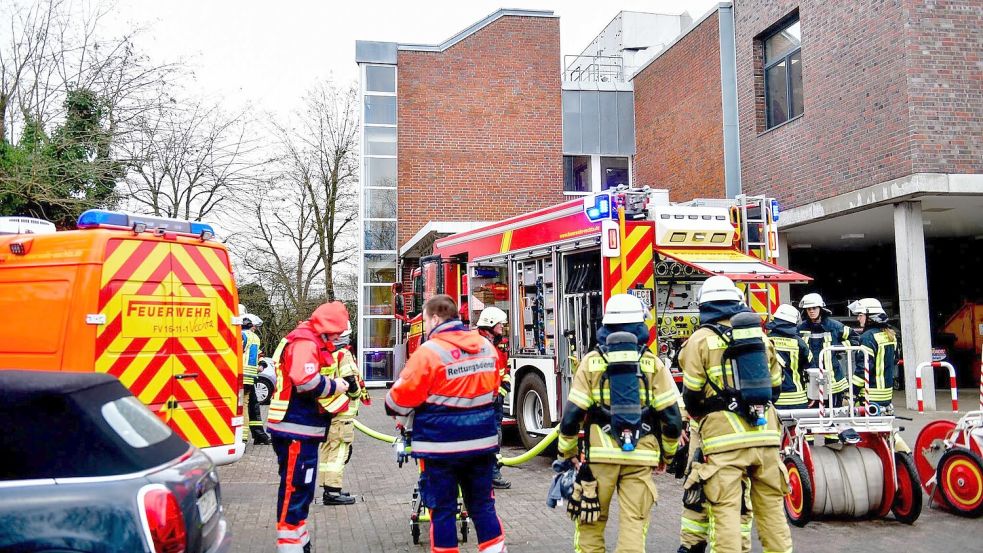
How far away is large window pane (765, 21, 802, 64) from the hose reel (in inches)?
472

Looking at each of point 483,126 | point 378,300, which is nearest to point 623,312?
point 378,300

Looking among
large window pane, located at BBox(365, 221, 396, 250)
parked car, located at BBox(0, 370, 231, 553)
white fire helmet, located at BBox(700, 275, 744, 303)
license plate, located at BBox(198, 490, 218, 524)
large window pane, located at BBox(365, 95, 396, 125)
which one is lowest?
license plate, located at BBox(198, 490, 218, 524)

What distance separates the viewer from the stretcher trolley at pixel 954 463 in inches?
259

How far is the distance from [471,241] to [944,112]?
8.18m

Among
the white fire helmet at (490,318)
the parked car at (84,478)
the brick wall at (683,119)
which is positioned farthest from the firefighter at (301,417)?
the brick wall at (683,119)

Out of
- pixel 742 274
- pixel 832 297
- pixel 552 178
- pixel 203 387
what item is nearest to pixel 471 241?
pixel 742 274

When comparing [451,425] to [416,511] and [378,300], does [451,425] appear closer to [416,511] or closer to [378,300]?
[416,511]

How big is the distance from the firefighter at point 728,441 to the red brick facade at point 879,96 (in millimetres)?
10185

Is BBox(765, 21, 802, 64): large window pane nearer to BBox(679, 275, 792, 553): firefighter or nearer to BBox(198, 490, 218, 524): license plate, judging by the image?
BBox(679, 275, 792, 553): firefighter

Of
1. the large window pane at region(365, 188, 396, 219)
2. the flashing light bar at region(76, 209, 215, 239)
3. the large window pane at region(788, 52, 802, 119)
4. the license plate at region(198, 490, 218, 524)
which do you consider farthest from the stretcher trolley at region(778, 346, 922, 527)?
the large window pane at region(365, 188, 396, 219)

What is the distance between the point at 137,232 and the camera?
6.67 meters

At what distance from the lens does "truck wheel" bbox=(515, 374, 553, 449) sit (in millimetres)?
9867

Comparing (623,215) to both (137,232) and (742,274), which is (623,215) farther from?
(137,232)

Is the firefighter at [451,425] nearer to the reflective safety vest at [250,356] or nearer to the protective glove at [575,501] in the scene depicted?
the protective glove at [575,501]
